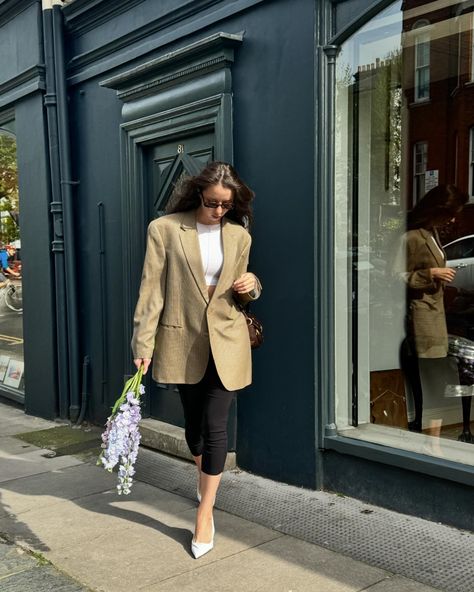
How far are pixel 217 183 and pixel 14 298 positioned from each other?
469cm

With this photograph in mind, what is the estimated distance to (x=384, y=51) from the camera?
4.27 metres

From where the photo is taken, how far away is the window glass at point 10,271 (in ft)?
23.6

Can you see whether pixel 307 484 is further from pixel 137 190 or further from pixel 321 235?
pixel 137 190

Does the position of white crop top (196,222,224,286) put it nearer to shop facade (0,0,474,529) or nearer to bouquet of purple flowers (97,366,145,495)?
bouquet of purple flowers (97,366,145,495)

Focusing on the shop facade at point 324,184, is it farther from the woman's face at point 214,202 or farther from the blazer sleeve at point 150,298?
the blazer sleeve at point 150,298

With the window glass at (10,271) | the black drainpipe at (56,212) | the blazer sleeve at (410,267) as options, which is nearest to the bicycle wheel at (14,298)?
the window glass at (10,271)

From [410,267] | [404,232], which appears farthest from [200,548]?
[404,232]

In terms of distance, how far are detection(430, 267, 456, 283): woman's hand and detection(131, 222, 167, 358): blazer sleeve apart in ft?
6.36

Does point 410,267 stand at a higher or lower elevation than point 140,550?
higher

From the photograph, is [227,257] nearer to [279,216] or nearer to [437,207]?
[279,216]

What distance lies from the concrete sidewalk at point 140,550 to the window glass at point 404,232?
971mm

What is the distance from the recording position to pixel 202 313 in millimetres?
3518

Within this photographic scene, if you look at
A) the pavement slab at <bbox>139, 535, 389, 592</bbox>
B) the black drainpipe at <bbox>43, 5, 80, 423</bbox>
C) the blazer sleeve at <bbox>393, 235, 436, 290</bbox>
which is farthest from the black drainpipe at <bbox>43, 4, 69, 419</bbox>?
the pavement slab at <bbox>139, 535, 389, 592</bbox>

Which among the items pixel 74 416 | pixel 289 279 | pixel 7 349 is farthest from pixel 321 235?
pixel 7 349
